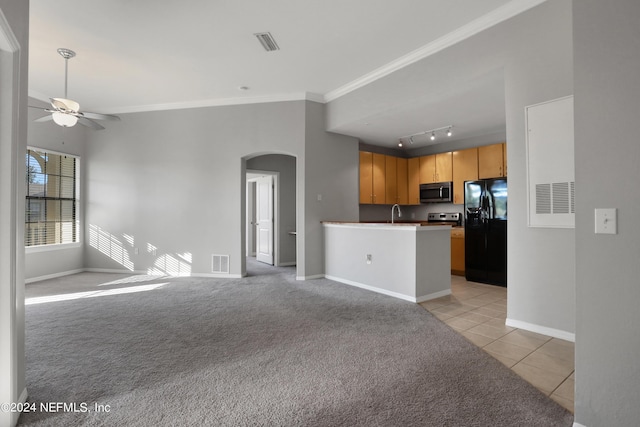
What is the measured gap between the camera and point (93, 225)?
20.0 ft

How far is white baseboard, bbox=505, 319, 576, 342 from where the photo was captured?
2.81 metres

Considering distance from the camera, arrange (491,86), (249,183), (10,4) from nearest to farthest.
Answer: (10,4)
(491,86)
(249,183)

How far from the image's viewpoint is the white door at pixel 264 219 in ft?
24.1

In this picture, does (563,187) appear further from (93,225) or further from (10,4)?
(93,225)

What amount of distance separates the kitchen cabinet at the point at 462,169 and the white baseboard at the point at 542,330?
133 inches

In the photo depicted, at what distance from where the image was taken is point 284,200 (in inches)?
287

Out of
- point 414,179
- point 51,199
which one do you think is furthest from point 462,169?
point 51,199

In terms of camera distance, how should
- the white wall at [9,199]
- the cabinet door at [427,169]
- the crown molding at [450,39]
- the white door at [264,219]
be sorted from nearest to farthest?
the white wall at [9,199] → the crown molding at [450,39] → the cabinet door at [427,169] → the white door at [264,219]

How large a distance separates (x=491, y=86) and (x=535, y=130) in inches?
36.6

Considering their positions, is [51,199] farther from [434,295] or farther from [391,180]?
[434,295]

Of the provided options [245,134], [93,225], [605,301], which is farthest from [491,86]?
[93,225]

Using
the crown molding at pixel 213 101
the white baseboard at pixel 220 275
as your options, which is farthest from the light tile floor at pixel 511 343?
the crown molding at pixel 213 101

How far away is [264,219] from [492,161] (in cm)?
494

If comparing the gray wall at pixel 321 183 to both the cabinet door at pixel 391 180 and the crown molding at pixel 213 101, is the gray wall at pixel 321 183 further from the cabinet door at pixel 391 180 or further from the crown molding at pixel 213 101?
the cabinet door at pixel 391 180
